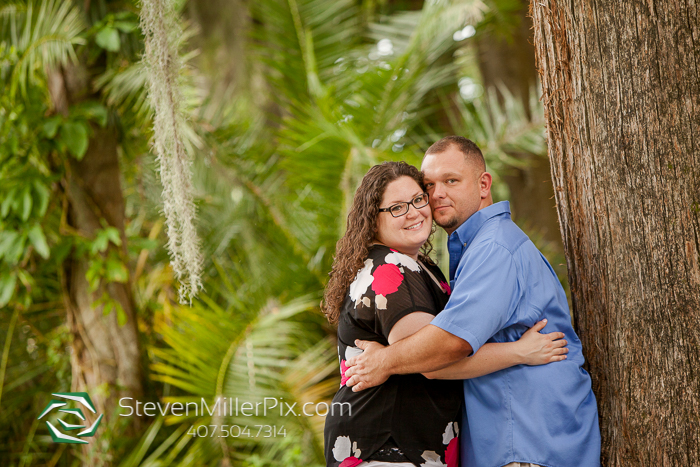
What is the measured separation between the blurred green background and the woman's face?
1.49 m

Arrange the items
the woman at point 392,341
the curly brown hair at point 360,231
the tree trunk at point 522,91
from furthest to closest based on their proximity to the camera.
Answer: the tree trunk at point 522,91 → the curly brown hair at point 360,231 → the woman at point 392,341

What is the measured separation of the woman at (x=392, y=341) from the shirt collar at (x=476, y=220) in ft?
0.52

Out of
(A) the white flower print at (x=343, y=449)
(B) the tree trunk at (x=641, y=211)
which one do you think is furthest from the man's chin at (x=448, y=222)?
(A) the white flower print at (x=343, y=449)

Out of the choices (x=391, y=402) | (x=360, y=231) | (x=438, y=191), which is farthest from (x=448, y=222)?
(x=391, y=402)

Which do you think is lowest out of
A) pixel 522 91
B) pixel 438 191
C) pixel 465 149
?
pixel 438 191

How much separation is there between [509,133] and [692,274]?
2.95 m

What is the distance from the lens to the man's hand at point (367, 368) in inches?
69.5

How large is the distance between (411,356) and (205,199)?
346 cm

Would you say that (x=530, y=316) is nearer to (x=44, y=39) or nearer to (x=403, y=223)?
(x=403, y=223)

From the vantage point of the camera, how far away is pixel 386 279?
1.83 m

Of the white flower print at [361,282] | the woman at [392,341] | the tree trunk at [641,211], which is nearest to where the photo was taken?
the tree trunk at [641,211]

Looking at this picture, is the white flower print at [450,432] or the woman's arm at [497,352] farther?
the white flower print at [450,432]

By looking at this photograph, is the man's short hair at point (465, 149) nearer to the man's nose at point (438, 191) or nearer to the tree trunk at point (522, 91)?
the man's nose at point (438, 191)

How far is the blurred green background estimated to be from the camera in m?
3.46
